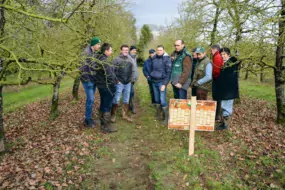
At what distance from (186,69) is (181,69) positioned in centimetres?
25

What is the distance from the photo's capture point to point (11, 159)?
542 centimetres

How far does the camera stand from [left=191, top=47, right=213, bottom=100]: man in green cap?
21.0 feet

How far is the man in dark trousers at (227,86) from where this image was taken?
20.9 ft

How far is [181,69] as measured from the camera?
23.5 ft

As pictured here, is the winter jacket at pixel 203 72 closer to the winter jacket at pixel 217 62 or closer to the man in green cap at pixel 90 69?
the winter jacket at pixel 217 62

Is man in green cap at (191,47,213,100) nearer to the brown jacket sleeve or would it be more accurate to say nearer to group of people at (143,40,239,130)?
group of people at (143,40,239,130)

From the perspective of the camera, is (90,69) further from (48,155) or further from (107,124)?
(48,155)

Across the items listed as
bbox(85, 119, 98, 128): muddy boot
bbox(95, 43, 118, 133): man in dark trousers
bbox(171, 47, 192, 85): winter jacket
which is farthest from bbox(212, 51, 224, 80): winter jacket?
bbox(85, 119, 98, 128): muddy boot

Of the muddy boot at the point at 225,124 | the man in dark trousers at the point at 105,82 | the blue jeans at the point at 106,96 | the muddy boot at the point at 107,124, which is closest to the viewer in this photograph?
the man in dark trousers at the point at 105,82

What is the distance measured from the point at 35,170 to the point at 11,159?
4.05ft

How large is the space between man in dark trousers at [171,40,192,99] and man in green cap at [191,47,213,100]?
0.34 metres

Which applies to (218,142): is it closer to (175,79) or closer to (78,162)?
(175,79)

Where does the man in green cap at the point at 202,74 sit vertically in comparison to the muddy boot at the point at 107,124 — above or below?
above

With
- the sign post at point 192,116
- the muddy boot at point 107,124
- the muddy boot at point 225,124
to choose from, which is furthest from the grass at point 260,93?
the muddy boot at point 107,124
